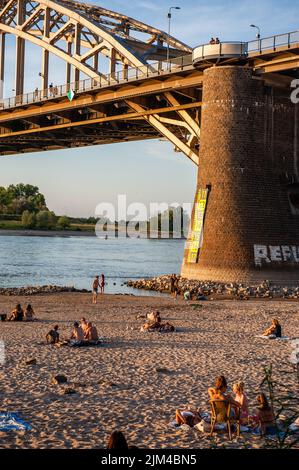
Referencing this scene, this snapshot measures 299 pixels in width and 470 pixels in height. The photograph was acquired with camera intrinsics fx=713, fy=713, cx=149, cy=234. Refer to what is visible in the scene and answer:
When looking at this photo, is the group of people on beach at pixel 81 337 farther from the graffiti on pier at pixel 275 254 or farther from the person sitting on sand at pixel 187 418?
the graffiti on pier at pixel 275 254

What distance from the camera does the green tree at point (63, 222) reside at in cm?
17388

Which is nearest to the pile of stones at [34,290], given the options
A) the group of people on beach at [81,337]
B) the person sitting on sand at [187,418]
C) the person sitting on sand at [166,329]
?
the person sitting on sand at [166,329]

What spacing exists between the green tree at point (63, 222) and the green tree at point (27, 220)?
7442 millimetres

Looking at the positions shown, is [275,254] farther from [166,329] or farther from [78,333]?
[78,333]

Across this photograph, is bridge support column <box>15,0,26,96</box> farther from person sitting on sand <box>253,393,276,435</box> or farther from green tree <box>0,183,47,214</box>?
green tree <box>0,183,47,214</box>

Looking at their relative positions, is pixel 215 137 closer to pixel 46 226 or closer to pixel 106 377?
pixel 106 377

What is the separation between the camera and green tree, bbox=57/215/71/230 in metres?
174

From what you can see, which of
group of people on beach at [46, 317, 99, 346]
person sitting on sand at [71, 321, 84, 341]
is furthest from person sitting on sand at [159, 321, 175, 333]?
person sitting on sand at [71, 321, 84, 341]

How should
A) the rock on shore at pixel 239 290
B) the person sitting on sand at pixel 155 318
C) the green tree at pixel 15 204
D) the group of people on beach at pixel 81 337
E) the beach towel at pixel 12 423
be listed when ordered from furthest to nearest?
the green tree at pixel 15 204 < the rock on shore at pixel 239 290 < the person sitting on sand at pixel 155 318 < the group of people on beach at pixel 81 337 < the beach towel at pixel 12 423

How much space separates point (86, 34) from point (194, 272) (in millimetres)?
29746

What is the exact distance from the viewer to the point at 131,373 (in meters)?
15.3

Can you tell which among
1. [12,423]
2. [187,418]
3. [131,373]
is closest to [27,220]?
[131,373]

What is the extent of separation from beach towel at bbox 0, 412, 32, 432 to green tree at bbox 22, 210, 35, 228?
511ft
